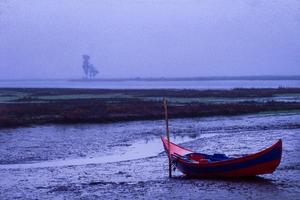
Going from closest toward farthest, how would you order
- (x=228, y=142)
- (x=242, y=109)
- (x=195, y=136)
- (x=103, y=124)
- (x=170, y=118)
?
(x=228, y=142) < (x=195, y=136) < (x=103, y=124) < (x=170, y=118) < (x=242, y=109)

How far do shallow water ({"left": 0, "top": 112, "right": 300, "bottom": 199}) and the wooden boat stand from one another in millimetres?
275

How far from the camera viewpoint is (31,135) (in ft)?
88.8

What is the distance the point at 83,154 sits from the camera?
20.8 m

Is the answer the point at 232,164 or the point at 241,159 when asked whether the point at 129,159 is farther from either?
the point at 241,159

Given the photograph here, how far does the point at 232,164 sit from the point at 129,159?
5.77m

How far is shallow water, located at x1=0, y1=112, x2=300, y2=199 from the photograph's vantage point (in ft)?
44.5

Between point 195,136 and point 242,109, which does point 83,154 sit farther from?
point 242,109

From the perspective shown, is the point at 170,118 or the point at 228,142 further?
the point at 170,118

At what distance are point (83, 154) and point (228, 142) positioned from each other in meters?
6.96

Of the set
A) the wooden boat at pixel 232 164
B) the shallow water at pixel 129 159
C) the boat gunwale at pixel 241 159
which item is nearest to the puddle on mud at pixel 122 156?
the shallow water at pixel 129 159

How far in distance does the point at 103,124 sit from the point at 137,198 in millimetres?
20023

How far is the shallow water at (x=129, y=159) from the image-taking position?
44.5 feet

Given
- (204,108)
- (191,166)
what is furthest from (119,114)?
(191,166)

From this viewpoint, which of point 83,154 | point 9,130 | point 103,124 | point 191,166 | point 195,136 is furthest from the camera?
point 103,124
